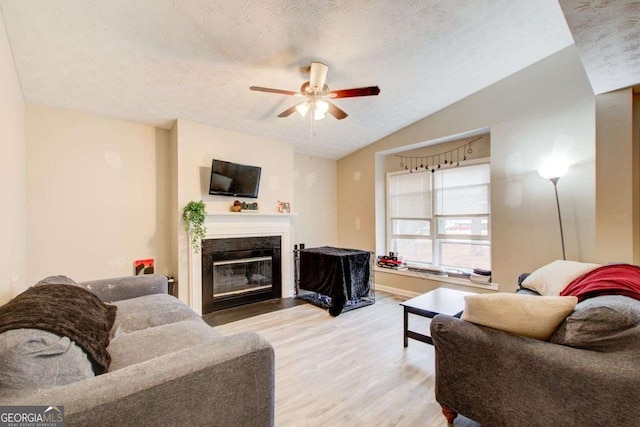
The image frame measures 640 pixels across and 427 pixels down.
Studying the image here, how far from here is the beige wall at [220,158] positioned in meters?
3.49

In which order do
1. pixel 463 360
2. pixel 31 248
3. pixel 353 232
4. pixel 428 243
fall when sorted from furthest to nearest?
pixel 353 232 < pixel 428 243 < pixel 31 248 < pixel 463 360

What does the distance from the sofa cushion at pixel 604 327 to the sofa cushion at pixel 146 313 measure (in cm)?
228

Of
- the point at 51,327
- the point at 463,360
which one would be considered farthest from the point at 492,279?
the point at 51,327

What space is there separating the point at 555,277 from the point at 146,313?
342cm

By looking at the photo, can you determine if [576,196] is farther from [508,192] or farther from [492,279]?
[492,279]

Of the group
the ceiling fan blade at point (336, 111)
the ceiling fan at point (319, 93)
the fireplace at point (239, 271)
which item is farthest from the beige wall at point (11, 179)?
the ceiling fan blade at point (336, 111)

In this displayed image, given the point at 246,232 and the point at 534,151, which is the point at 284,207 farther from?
the point at 534,151

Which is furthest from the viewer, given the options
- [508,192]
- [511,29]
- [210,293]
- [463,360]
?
[210,293]

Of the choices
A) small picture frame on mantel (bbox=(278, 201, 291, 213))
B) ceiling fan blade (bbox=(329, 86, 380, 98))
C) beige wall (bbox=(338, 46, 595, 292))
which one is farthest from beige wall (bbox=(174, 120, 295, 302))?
beige wall (bbox=(338, 46, 595, 292))

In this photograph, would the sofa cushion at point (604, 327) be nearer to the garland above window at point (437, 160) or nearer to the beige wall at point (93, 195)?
the garland above window at point (437, 160)

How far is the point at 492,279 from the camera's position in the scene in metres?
3.56

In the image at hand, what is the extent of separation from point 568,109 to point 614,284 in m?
2.27

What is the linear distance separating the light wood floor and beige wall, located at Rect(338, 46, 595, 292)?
5.18 ft

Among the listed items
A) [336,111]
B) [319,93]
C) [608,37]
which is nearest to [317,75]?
[319,93]
